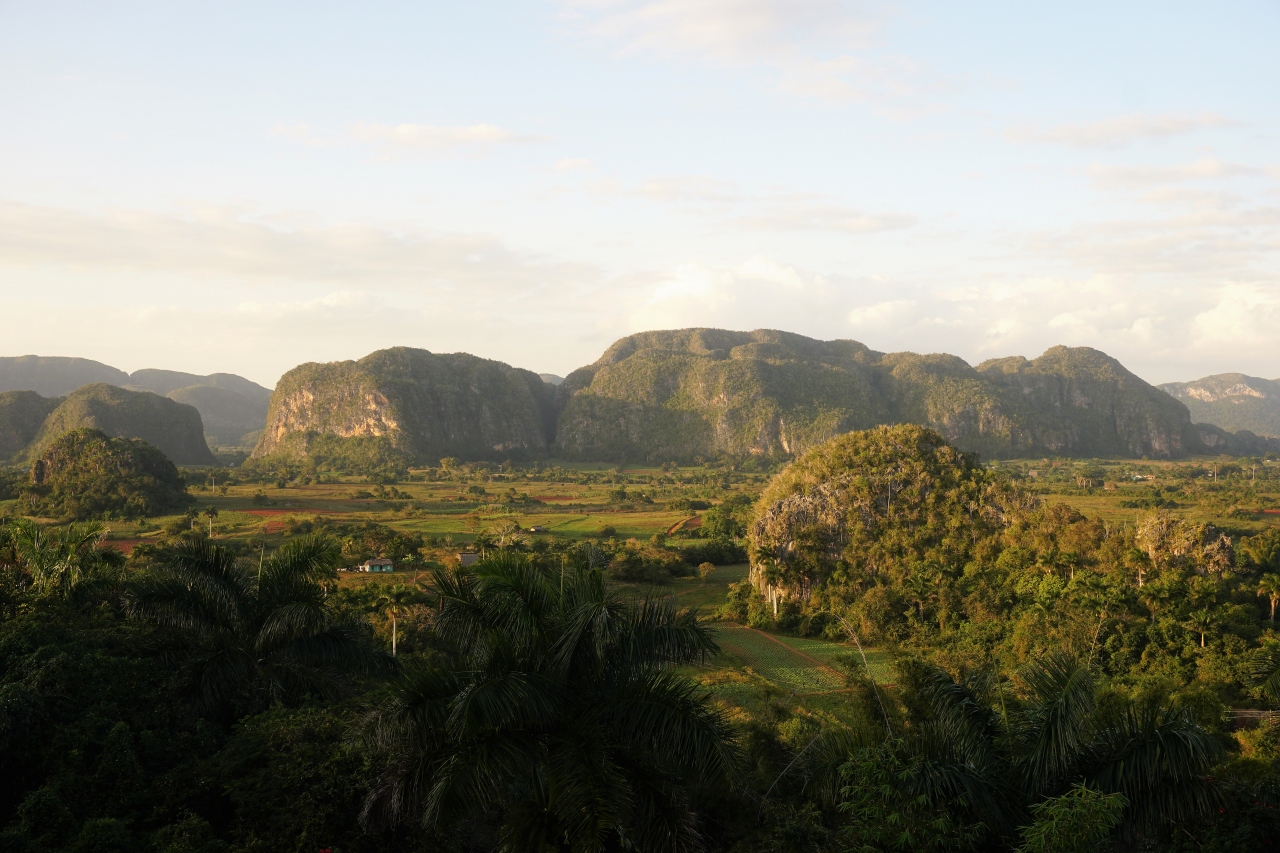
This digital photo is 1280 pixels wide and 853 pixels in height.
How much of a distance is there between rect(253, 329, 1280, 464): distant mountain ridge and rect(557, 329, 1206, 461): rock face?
0.33 metres

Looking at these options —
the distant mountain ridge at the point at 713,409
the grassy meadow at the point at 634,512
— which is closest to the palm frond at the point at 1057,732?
the grassy meadow at the point at 634,512

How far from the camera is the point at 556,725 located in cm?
768

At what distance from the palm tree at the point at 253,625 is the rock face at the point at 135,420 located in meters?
140

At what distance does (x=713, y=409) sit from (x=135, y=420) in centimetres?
10648

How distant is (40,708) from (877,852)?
29.8ft

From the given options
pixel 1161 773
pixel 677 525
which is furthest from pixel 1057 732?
pixel 677 525

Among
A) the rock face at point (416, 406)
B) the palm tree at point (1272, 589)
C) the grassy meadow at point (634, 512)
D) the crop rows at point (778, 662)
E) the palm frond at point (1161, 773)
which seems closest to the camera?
the palm frond at point (1161, 773)

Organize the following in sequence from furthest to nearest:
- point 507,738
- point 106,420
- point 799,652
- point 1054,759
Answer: point 106,420
point 799,652
point 1054,759
point 507,738

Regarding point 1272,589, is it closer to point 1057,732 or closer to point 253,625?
point 1057,732

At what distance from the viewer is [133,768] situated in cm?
909

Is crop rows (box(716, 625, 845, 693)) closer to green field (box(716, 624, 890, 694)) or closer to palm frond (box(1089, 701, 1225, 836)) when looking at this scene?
green field (box(716, 624, 890, 694))

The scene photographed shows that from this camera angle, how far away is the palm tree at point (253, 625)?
11.2m

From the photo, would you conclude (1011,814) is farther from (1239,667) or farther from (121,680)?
(1239,667)

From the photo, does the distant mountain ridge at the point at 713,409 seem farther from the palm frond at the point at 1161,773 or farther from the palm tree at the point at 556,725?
the palm frond at the point at 1161,773
